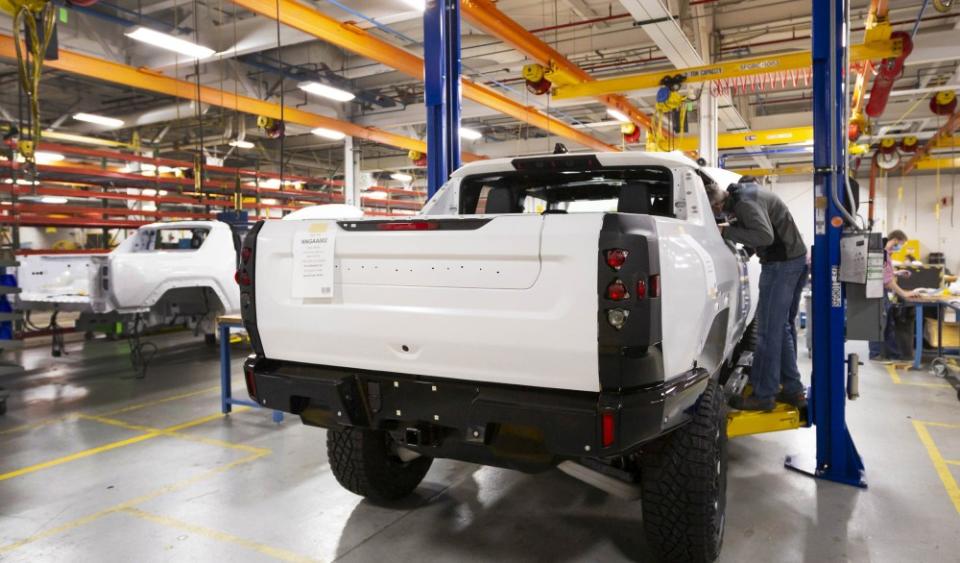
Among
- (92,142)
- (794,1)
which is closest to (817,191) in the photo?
(794,1)

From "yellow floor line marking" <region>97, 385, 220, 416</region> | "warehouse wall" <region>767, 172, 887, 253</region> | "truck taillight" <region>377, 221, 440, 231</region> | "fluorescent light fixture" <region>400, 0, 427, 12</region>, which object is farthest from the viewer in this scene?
"warehouse wall" <region>767, 172, 887, 253</region>

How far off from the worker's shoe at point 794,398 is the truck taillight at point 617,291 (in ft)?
8.88

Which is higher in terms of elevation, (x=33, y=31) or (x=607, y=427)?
(x=33, y=31)

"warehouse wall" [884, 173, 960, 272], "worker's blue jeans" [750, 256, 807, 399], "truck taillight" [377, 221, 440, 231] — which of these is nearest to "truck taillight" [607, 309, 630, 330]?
"truck taillight" [377, 221, 440, 231]

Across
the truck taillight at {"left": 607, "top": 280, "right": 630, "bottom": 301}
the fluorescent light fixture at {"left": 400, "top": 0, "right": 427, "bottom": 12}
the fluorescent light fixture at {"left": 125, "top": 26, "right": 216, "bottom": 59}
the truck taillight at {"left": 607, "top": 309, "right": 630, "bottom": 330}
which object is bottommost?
the truck taillight at {"left": 607, "top": 309, "right": 630, "bottom": 330}

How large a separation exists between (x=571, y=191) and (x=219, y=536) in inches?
106

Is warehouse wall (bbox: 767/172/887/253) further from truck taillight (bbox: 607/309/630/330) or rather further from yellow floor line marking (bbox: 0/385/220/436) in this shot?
truck taillight (bbox: 607/309/630/330)

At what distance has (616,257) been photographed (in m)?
2.12

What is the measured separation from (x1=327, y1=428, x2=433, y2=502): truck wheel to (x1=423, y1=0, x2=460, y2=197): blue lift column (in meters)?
2.49

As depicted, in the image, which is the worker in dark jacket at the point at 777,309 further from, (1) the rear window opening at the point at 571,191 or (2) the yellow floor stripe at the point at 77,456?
(2) the yellow floor stripe at the point at 77,456

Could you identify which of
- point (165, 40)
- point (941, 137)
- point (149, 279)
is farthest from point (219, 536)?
point (941, 137)

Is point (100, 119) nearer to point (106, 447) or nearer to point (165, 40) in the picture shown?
point (165, 40)

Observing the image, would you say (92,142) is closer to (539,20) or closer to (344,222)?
(539,20)

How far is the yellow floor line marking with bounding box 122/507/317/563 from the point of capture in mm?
3045
